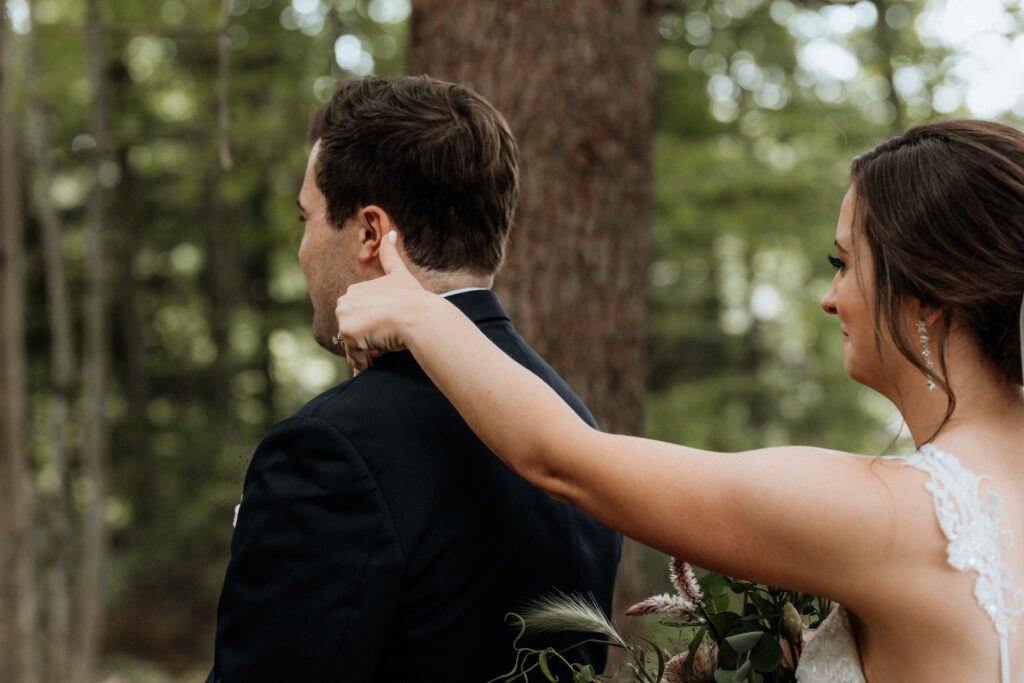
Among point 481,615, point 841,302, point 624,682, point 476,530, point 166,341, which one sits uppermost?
point 841,302

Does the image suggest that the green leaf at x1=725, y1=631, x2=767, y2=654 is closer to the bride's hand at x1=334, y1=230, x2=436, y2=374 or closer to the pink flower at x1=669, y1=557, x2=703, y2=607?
the pink flower at x1=669, y1=557, x2=703, y2=607

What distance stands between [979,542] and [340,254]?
55.2 inches

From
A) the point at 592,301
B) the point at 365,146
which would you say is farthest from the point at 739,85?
the point at 365,146

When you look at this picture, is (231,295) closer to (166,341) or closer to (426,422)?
(166,341)

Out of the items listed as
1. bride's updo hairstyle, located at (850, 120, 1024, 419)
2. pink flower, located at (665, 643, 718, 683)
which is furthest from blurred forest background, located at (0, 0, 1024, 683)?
bride's updo hairstyle, located at (850, 120, 1024, 419)

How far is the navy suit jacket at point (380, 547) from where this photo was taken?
1.68m

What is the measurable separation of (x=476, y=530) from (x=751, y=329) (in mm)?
12196

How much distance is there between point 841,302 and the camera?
1.67 m

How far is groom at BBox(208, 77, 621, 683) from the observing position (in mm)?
1690

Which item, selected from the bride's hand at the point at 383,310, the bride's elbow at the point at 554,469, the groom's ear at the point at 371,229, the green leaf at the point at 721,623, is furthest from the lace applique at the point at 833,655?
the groom's ear at the point at 371,229

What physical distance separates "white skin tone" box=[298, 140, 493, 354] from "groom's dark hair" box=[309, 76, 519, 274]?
21 millimetres

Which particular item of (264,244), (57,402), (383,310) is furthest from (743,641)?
(264,244)

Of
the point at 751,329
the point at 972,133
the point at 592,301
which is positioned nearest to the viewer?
the point at 972,133

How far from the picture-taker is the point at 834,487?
1427 millimetres
